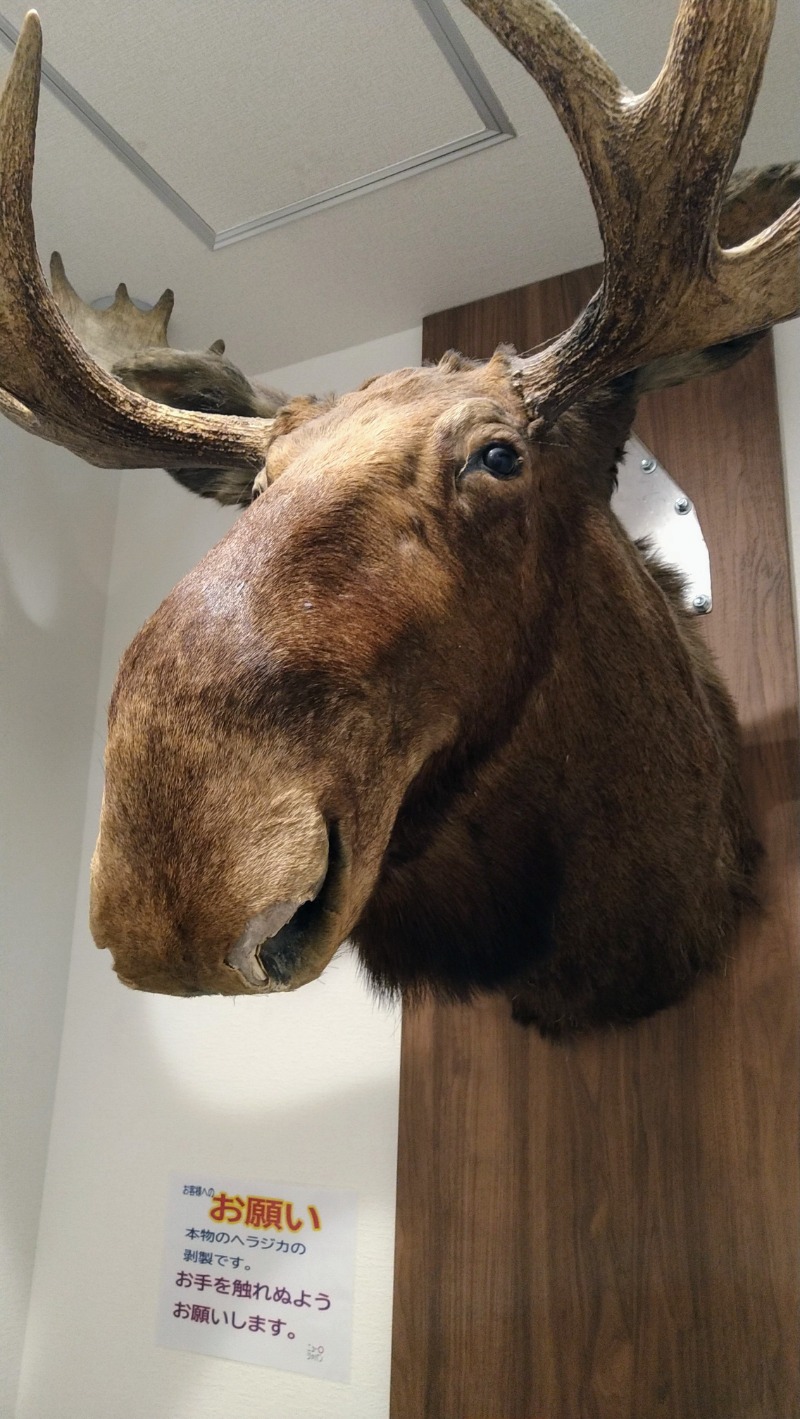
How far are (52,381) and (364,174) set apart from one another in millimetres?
666

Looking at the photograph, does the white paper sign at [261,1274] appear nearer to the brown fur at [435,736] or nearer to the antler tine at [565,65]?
the brown fur at [435,736]

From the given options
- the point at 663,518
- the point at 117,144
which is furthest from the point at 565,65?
the point at 117,144

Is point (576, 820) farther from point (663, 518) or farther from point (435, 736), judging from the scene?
point (663, 518)

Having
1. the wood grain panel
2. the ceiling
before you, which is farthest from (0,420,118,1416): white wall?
the wood grain panel

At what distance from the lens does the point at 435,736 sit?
0.76 metres

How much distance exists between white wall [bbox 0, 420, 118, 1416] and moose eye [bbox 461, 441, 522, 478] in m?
1.01

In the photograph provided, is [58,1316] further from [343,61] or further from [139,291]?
[343,61]

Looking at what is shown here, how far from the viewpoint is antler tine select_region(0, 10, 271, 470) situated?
785 millimetres

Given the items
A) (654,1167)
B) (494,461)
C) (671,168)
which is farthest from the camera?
(654,1167)

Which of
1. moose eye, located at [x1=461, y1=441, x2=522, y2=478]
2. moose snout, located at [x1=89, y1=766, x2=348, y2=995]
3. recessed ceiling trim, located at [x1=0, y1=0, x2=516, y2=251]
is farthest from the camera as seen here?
recessed ceiling trim, located at [x1=0, y1=0, x2=516, y2=251]

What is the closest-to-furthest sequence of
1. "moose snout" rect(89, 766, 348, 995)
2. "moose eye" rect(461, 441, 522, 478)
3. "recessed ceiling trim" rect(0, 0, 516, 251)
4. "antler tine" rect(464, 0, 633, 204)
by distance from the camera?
1. "moose snout" rect(89, 766, 348, 995)
2. "antler tine" rect(464, 0, 633, 204)
3. "moose eye" rect(461, 441, 522, 478)
4. "recessed ceiling trim" rect(0, 0, 516, 251)

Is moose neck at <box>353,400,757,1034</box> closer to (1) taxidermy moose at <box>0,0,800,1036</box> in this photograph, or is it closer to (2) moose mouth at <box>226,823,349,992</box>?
(1) taxidermy moose at <box>0,0,800,1036</box>

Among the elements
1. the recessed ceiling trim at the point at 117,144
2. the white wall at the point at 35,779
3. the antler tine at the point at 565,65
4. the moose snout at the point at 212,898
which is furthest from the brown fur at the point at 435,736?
the white wall at the point at 35,779

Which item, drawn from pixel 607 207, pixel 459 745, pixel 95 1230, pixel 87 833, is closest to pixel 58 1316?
pixel 95 1230
